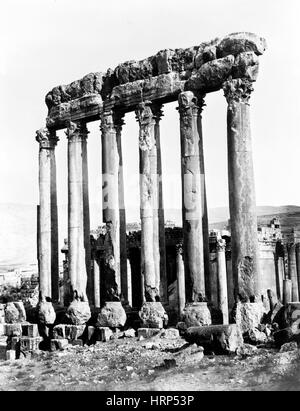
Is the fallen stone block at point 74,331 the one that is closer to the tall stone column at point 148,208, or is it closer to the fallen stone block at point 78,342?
the fallen stone block at point 78,342

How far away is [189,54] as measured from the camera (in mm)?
20594

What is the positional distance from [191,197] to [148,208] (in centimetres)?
188

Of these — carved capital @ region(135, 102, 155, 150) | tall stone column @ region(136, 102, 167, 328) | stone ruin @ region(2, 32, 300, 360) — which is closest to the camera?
stone ruin @ region(2, 32, 300, 360)

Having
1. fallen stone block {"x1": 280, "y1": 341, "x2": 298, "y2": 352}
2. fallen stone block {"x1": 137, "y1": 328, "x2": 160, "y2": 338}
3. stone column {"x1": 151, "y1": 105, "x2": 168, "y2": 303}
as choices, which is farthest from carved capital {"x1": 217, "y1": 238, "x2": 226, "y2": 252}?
fallen stone block {"x1": 280, "y1": 341, "x2": 298, "y2": 352}

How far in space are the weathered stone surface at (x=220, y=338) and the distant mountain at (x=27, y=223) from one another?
60.4m

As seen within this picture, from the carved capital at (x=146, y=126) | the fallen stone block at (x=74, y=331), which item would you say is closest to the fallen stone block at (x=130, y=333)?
the fallen stone block at (x=74, y=331)

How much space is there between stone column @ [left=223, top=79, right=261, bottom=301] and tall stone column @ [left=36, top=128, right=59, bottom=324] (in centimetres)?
874

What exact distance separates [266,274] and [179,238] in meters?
8.33

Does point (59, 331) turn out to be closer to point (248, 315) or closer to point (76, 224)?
point (76, 224)

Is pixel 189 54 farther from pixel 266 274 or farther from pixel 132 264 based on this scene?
pixel 266 274

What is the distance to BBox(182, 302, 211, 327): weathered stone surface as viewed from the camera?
61.0ft

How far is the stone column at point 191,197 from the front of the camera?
19359 mm

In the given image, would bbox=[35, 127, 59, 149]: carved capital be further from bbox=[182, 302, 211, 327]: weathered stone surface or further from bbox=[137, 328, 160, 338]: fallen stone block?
bbox=[182, 302, 211, 327]: weathered stone surface
